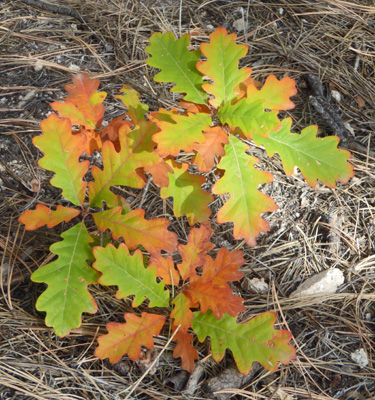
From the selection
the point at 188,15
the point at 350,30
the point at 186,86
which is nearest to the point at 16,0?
the point at 188,15

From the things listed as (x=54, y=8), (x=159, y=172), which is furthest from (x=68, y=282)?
(x=54, y=8)

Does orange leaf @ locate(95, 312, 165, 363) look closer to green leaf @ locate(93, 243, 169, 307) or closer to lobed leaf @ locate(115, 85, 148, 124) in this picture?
green leaf @ locate(93, 243, 169, 307)

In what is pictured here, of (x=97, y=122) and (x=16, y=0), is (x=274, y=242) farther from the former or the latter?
(x=16, y=0)

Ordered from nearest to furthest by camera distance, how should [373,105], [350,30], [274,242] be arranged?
[274,242] → [373,105] → [350,30]

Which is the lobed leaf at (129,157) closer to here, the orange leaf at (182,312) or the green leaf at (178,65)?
the green leaf at (178,65)

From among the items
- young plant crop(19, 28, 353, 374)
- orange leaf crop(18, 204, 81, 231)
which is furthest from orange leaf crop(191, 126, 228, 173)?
orange leaf crop(18, 204, 81, 231)

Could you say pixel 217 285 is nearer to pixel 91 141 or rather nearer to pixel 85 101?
pixel 91 141
